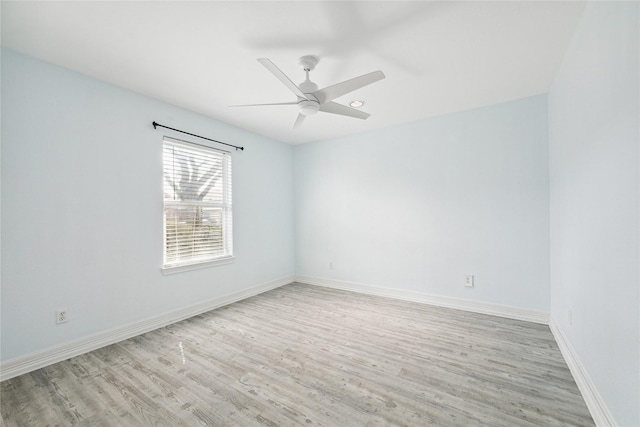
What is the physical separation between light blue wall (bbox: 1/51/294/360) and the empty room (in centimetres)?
2

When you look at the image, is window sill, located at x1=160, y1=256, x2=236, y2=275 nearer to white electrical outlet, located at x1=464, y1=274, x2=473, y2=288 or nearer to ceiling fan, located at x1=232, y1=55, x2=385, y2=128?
ceiling fan, located at x1=232, y1=55, x2=385, y2=128

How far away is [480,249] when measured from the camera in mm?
3197

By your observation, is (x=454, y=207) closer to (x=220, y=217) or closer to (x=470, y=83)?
(x=470, y=83)

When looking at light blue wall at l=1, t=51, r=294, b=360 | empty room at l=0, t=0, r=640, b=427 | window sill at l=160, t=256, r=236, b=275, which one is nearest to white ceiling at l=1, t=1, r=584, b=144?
empty room at l=0, t=0, r=640, b=427

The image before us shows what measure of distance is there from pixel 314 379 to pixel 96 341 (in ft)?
6.91

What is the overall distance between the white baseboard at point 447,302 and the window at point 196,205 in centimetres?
189

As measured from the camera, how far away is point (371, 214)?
13.2 feet

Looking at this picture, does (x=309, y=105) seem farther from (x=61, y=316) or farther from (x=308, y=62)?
(x=61, y=316)

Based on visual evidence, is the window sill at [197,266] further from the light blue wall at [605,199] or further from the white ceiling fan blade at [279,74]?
the light blue wall at [605,199]

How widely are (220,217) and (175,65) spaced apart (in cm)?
195

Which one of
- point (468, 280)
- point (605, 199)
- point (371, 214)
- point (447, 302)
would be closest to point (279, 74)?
point (605, 199)

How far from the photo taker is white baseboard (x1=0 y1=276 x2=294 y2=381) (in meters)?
2.00

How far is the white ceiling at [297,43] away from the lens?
1.66 meters

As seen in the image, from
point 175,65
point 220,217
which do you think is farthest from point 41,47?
point 220,217
